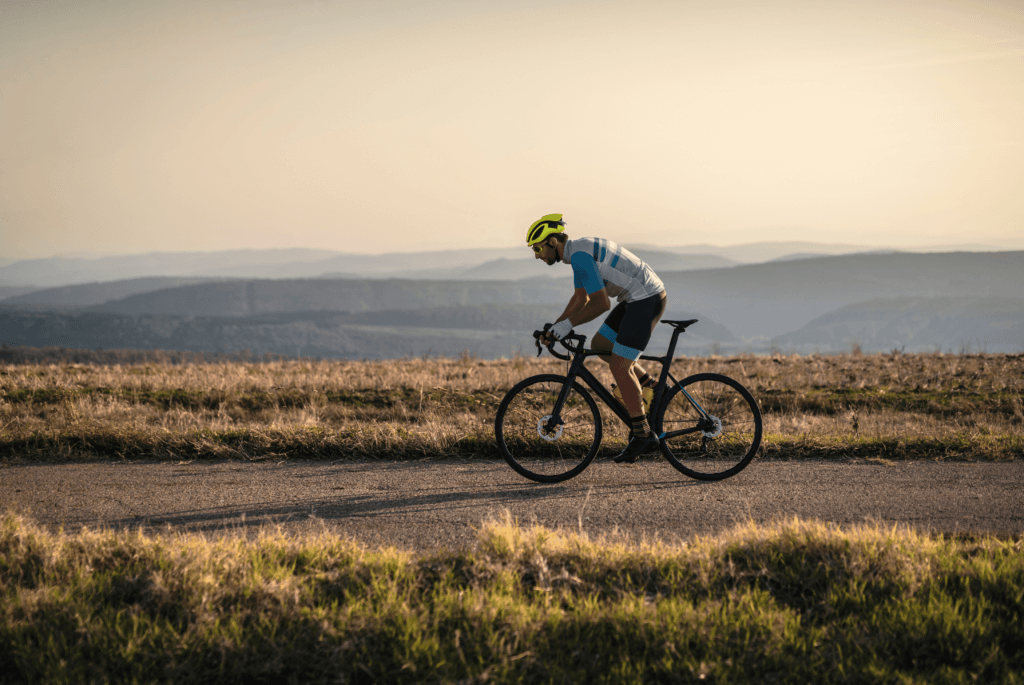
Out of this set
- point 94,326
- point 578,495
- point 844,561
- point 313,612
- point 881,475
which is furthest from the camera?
point 94,326

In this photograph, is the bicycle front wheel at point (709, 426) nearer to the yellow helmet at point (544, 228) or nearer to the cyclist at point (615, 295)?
the cyclist at point (615, 295)

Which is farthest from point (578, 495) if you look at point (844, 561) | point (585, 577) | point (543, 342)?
point (844, 561)

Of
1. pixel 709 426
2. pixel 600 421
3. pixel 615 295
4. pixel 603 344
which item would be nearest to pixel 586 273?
pixel 615 295

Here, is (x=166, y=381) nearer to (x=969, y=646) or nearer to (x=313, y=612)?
(x=313, y=612)

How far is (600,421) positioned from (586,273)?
1418mm

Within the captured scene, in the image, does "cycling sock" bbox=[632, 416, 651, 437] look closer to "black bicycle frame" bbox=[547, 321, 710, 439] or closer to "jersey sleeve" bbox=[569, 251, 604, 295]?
"black bicycle frame" bbox=[547, 321, 710, 439]

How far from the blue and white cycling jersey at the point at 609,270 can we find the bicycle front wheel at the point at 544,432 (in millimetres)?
982

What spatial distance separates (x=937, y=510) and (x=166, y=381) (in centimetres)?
1291

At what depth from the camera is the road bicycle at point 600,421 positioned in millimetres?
6578

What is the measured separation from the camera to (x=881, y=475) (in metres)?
6.60

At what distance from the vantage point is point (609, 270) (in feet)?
20.7

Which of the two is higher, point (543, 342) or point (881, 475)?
point (543, 342)

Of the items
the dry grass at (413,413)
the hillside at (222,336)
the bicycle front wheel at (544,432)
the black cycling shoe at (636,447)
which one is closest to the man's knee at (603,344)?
the bicycle front wheel at (544,432)

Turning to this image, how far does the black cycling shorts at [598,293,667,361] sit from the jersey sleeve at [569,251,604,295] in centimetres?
47
